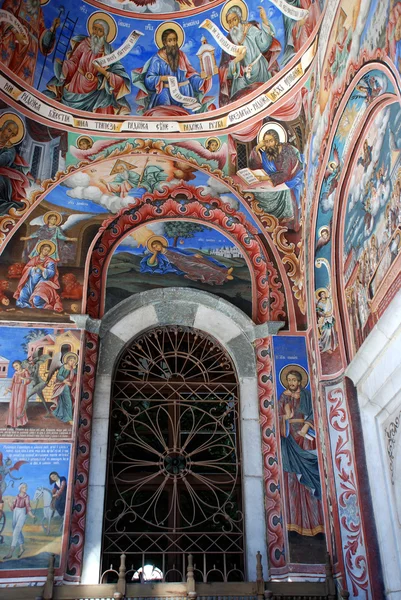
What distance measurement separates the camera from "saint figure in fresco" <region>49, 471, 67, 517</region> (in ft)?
22.3

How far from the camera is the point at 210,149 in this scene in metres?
8.40

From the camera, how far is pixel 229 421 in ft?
25.1

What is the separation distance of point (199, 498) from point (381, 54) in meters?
4.74

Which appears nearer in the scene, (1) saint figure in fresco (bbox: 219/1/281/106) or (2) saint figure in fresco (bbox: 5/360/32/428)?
(2) saint figure in fresco (bbox: 5/360/32/428)

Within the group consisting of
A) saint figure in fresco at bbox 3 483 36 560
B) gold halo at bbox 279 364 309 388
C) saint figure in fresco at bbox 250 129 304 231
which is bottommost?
saint figure in fresco at bbox 3 483 36 560

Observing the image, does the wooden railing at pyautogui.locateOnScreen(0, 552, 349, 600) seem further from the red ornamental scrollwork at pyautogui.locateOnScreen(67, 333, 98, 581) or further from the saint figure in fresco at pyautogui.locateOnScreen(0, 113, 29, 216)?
the saint figure in fresco at pyautogui.locateOnScreen(0, 113, 29, 216)

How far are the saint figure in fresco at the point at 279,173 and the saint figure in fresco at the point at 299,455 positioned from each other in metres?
2.01

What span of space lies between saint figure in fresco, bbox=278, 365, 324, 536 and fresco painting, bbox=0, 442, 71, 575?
7.60 feet

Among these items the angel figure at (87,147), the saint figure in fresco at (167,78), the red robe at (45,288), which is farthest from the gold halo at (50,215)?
the saint figure in fresco at (167,78)

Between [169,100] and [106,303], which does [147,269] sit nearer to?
[106,303]

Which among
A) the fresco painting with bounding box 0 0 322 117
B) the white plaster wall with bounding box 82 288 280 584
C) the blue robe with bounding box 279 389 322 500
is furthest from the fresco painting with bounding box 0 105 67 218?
the blue robe with bounding box 279 389 322 500

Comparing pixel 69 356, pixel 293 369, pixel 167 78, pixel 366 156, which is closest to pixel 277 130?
pixel 167 78

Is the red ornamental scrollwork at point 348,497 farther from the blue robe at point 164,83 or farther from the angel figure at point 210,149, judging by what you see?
the blue robe at point 164,83

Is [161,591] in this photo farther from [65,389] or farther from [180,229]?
[180,229]
